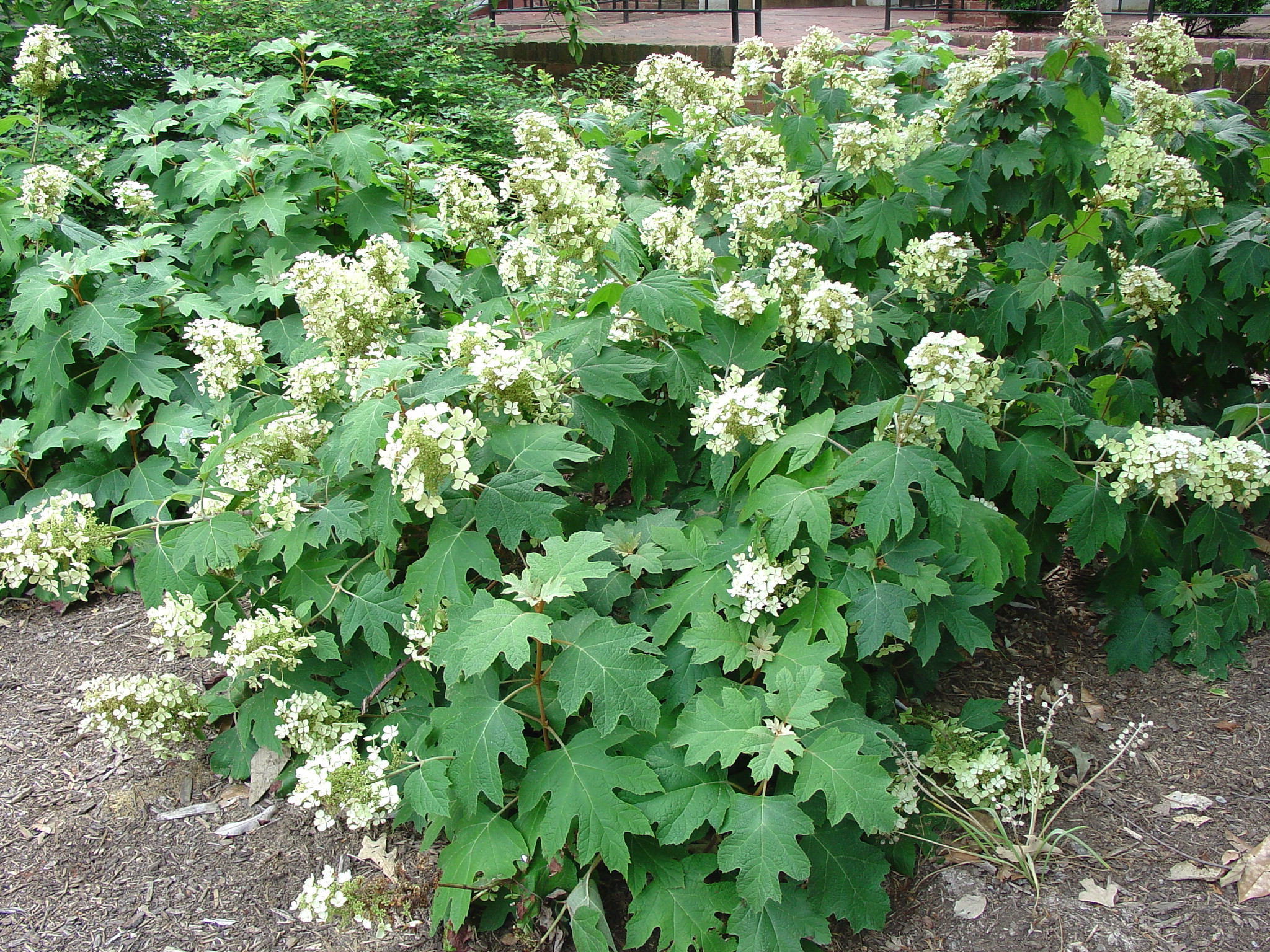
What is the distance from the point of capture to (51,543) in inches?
108

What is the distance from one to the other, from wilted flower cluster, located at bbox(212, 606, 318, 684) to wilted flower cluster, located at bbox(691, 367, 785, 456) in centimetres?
134

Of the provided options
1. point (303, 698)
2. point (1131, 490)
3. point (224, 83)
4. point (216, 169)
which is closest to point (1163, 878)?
point (1131, 490)

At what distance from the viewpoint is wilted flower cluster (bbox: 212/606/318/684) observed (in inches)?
104

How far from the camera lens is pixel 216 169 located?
4.24 m

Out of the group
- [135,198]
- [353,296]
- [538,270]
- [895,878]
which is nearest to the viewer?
[895,878]

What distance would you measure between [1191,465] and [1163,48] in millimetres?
2418

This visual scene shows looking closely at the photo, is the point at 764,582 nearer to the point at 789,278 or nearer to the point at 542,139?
the point at 789,278

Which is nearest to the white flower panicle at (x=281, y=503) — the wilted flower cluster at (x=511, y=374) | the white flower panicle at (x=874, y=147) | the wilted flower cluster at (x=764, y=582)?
the wilted flower cluster at (x=511, y=374)

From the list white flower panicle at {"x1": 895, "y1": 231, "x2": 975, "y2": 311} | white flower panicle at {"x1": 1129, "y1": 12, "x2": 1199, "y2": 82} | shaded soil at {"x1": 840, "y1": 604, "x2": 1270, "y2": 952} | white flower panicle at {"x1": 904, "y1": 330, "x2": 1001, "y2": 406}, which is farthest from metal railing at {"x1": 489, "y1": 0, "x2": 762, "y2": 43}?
shaded soil at {"x1": 840, "y1": 604, "x2": 1270, "y2": 952}

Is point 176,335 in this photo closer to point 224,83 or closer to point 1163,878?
point 224,83

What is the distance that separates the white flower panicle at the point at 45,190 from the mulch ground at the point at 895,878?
2.14 m

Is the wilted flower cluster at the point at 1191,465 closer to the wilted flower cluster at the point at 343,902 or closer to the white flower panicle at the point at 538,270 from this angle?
the white flower panicle at the point at 538,270

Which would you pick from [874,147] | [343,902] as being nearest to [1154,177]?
[874,147]

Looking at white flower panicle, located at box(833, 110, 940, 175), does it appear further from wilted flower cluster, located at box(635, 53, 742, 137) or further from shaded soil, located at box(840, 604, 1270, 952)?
shaded soil, located at box(840, 604, 1270, 952)
